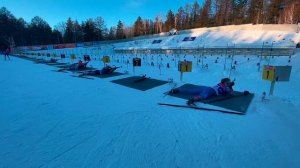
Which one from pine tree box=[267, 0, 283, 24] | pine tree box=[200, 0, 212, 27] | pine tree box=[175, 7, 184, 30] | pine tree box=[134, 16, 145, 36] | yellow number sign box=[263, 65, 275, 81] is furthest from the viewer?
pine tree box=[134, 16, 145, 36]

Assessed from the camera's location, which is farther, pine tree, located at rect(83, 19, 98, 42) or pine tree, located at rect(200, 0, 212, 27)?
pine tree, located at rect(83, 19, 98, 42)

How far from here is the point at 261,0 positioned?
1674 inches

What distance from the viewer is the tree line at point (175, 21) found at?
42.2 metres

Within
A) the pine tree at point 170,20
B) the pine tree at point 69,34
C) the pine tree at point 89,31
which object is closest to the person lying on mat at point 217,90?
the pine tree at point 170,20

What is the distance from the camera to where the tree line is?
139 ft

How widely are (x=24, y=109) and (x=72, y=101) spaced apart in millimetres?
1496

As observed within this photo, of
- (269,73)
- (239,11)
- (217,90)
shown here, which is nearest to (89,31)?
(239,11)

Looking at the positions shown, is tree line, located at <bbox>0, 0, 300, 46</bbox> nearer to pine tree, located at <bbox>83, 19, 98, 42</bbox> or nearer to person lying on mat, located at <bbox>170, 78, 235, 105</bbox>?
pine tree, located at <bbox>83, 19, 98, 42</bbox>

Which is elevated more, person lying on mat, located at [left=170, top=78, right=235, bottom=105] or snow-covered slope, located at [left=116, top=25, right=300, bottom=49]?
snow-covered slope, located at [left=116, top=25, right=300, bottom=49]

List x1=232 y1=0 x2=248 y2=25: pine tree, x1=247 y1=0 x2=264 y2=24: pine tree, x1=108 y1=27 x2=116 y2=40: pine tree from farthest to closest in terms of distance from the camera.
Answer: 1. x1=108 y1=27 x2=116 y2=40: pine tree
2. x1=232 y1=0 x2=248 y2=25: pine tree
3. x1=247 y1=0 x2=264 y2=24: pine tree

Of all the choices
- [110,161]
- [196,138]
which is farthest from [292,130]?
[110,161]

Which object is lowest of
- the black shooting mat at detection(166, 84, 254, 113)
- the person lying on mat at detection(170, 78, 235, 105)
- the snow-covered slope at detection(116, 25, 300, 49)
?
the black shooting mat at detection(166, 84, 254, 113)

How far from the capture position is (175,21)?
204ft

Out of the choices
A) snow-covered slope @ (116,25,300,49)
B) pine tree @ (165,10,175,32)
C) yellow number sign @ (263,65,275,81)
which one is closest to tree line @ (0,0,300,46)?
pine tree @ (165,10,175,32)
